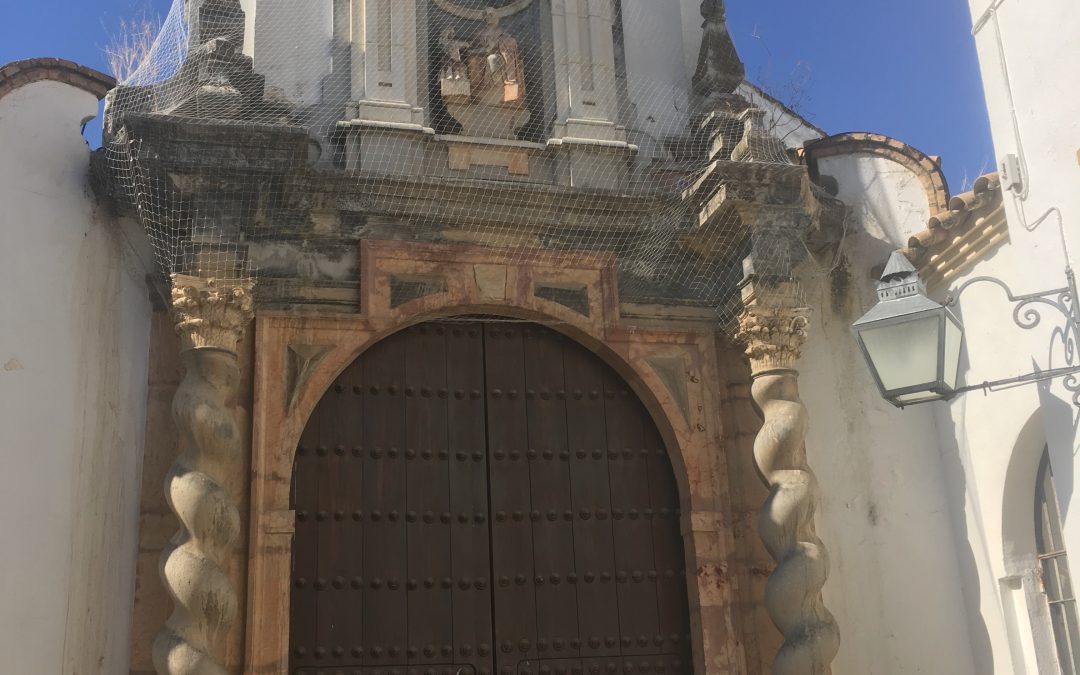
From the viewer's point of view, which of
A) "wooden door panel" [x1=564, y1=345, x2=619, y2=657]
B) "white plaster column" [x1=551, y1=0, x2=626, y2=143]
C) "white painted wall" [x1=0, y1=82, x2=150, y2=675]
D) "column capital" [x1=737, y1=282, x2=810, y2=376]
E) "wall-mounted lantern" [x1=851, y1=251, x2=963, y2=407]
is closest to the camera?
"wall-mounted lantern" [x1=851, y1=251, x2=963, y2=407]

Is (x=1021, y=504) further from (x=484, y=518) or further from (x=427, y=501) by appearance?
(x=427, y=501)

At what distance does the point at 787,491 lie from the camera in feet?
18.7

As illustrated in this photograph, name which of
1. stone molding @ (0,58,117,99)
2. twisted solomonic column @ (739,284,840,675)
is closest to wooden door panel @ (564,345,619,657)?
twisted solomonic column @ (739,284,840,675)

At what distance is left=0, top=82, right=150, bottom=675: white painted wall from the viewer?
5363mm

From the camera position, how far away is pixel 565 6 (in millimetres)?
6938

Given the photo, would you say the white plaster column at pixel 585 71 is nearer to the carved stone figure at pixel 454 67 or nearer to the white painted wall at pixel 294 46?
the carved stone figure at pixel 454 67

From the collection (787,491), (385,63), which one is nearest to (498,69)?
(385,63)

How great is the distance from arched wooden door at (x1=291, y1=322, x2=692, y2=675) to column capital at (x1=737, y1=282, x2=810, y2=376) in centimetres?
74

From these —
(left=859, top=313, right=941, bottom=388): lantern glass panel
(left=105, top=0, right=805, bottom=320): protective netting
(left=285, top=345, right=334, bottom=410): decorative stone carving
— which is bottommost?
(left=859, top=313, right=941, bottom=388): lantern glass panel

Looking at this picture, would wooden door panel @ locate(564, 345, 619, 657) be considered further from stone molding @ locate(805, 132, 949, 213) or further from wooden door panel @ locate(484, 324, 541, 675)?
stone molding @ locate(805, 132, 949, 213)

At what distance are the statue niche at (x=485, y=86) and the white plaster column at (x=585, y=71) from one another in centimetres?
24

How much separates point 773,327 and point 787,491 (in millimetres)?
860

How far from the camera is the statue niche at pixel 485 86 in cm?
658

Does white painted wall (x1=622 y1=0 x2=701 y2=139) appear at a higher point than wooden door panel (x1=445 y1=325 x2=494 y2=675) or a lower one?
higher
